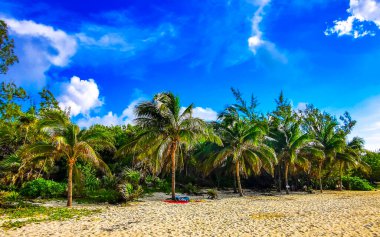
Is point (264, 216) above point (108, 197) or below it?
below

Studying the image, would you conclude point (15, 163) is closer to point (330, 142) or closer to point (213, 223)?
point (213, 223)

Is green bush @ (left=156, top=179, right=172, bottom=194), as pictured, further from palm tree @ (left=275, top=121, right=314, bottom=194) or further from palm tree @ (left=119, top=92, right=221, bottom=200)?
palm tree @ (left=275, top=121, right=314, bottom=194)

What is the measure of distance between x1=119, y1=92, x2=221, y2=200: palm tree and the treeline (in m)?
0.07

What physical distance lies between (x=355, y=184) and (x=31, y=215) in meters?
35.5

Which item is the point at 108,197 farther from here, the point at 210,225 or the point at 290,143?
the point at 290,143

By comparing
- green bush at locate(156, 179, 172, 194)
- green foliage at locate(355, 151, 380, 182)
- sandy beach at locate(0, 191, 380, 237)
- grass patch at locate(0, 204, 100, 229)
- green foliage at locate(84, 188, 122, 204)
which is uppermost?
green foliage at locate(355, 151, 380, 182)

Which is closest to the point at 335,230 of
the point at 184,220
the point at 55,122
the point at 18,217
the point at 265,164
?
the point at 184,220

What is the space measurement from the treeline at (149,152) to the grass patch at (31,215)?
2251mm

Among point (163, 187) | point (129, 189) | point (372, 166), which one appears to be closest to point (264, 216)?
point (129, 189)

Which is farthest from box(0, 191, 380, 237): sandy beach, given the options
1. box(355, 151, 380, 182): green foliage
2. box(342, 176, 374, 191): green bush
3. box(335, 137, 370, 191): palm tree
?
box(355, 151, 380, 182): green foliage

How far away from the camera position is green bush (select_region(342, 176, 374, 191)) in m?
34.4

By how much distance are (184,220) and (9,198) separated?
11.0 meters

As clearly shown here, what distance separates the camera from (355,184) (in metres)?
35.2

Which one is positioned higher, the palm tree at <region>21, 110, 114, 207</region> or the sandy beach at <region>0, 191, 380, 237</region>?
the palm tree at <region>21, 110, 114, 207</region>
